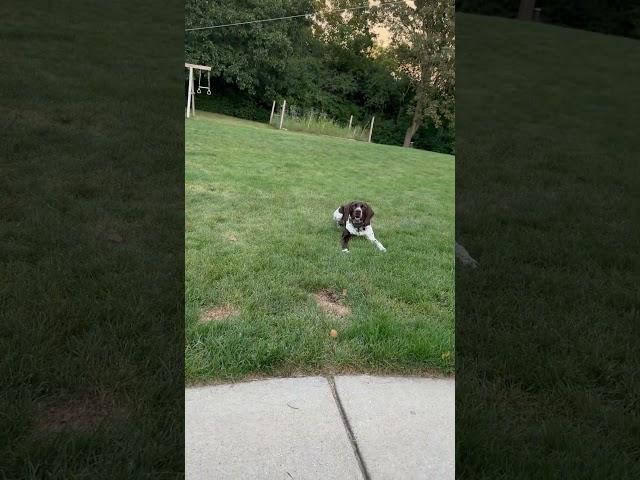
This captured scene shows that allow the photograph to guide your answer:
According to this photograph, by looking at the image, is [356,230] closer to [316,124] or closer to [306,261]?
[306,261]

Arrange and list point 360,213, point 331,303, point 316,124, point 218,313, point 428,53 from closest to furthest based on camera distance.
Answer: point 428,53
point 316,124
point 218,313
point 331,303
point 360,213

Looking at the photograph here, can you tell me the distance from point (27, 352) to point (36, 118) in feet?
11.4

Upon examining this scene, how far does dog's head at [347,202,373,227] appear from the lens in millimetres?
2980

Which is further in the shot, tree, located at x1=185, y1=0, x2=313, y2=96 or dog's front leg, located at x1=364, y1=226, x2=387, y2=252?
dog's front leg, located at x1=364, y1=226, x2=387, y2=252

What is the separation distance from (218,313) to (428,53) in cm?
143

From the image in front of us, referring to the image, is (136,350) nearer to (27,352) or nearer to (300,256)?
(27,352)

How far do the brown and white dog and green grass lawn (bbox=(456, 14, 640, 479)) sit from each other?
1.88 feet

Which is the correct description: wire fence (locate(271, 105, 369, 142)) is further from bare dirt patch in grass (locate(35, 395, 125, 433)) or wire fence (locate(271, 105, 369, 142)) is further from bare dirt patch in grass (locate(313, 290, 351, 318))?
bare dirt patch in grass (locate(35, 395, 125, 433))

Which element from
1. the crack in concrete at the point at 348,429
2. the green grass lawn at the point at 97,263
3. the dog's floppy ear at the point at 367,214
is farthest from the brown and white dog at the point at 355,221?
the crack in concrete at the point at 348,429

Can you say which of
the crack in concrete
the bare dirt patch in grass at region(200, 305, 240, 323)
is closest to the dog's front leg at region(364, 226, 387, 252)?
the bare dirt patch in grass at region(200, 305, 240, 323)

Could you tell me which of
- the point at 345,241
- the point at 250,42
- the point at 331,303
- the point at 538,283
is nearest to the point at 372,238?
the point at 345,241

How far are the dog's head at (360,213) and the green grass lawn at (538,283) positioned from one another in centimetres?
58

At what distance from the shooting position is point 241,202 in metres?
3.23

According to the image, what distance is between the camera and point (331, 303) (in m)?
2.76
